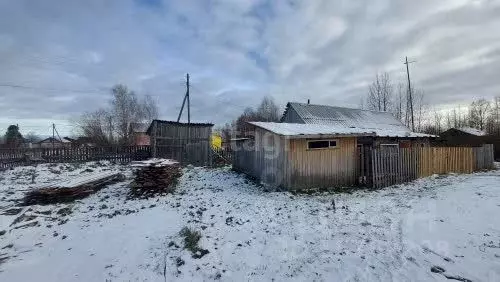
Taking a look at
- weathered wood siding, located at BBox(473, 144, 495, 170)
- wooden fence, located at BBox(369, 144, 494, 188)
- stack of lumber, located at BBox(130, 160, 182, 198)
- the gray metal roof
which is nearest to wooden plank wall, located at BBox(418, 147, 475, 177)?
wooden fence, located at BBox(369, 144, 494, 188)

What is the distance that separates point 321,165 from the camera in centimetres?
1238

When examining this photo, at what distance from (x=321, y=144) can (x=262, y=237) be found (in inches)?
260

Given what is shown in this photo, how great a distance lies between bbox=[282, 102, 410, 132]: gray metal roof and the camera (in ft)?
71.8

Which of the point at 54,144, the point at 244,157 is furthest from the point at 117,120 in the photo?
the point at 244,157

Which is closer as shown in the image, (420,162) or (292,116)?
(420,162)

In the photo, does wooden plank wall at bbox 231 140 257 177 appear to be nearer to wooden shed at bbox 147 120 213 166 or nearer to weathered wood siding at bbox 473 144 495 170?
wooden shed at bbox 147 120 213 166

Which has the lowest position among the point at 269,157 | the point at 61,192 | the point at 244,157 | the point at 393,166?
the point at 61,192

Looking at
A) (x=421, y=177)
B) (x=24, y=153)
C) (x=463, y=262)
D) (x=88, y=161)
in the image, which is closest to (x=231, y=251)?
(x=463, y=262)

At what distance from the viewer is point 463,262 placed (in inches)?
201

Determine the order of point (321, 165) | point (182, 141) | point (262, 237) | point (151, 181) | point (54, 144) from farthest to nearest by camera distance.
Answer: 1. point (54, 144)
2. point (182, 141)
3. point (321, 165)
4. point (151, 181)
5. point (262, 237)

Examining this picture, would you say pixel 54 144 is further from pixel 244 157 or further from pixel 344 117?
pixel 344 117

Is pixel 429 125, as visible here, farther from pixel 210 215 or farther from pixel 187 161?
pixel 210 215

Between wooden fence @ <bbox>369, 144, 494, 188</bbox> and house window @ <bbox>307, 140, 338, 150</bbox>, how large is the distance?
5.37ft

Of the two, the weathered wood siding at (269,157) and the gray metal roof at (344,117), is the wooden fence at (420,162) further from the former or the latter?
the gray metal roof at (344,117)
